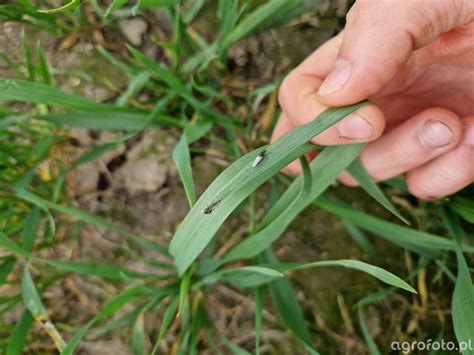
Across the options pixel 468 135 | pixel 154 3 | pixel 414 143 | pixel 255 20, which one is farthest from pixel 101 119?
pixel 468 135

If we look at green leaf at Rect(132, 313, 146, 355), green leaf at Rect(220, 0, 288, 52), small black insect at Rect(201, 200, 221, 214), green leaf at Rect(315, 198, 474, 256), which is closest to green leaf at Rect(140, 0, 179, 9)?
green leaf at Rect(220, 0, 288, 52)

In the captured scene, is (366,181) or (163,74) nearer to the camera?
(366,181)

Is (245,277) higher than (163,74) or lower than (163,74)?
lower

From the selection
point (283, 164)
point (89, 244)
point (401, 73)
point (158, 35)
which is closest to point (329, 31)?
point (401, 73)

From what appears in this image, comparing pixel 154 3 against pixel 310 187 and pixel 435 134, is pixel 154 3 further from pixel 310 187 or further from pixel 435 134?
pixel 435 134

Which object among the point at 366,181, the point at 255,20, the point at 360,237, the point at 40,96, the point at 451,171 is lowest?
the point at 360,237

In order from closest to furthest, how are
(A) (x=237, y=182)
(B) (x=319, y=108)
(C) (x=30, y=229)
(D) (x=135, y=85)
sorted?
(A) (x=237, y=182), (B) (x=319, y=108), (C) (x=30, y=229), (D) (x=135, y=85)

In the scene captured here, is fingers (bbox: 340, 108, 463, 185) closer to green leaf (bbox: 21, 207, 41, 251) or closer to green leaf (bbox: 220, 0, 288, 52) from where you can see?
green leaf (bbox: 220, 0, 288, 52)
